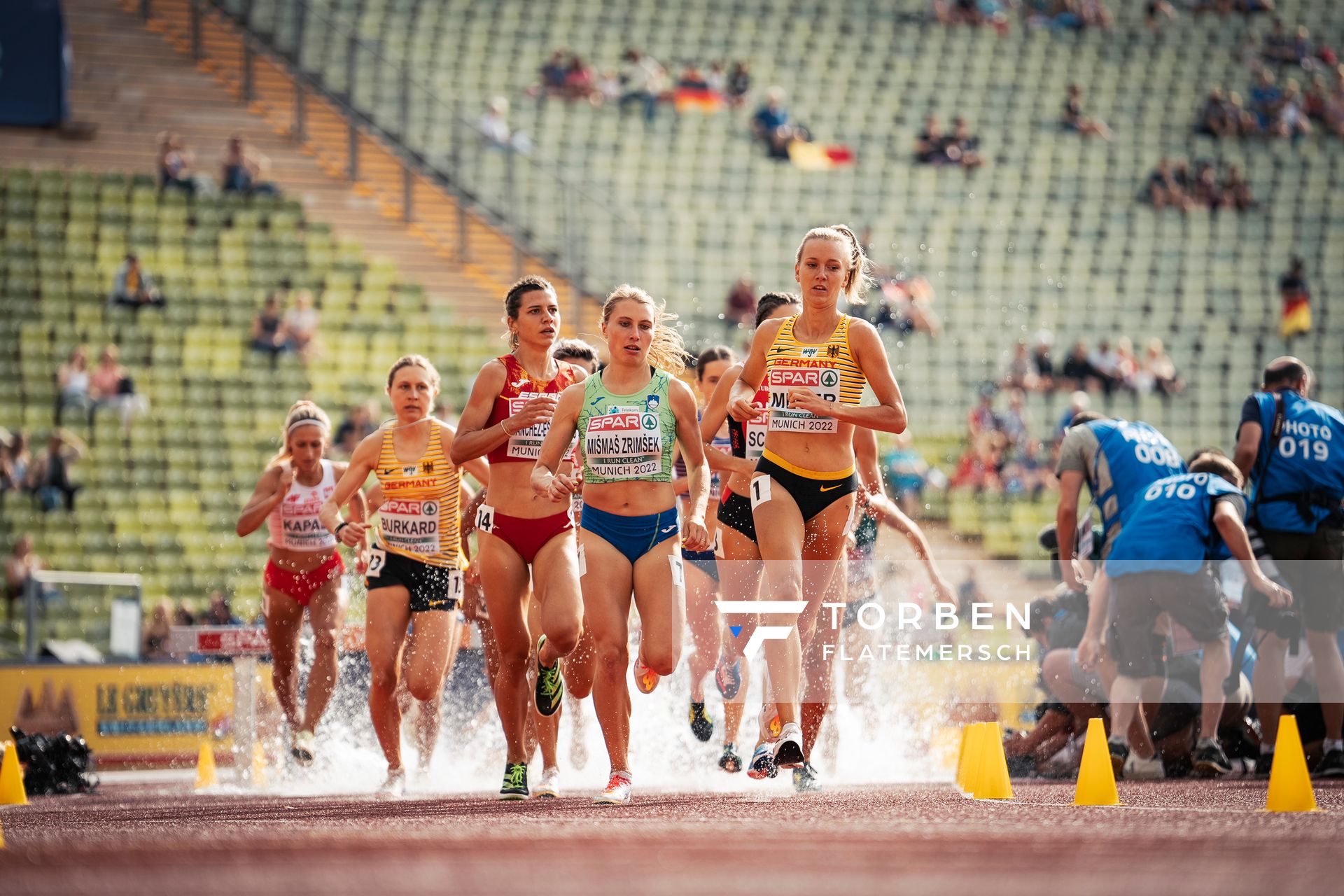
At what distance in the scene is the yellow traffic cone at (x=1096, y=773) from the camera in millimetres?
7828

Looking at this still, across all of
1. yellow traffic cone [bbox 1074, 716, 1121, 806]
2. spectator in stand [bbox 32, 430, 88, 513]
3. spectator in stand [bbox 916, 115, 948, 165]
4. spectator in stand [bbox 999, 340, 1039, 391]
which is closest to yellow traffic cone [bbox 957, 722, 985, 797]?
yellow traffic cone [bbox 1074, 716, 1121, 806]

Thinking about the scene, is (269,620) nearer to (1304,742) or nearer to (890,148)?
(1304,742)

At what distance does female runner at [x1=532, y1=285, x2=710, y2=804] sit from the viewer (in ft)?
26.1

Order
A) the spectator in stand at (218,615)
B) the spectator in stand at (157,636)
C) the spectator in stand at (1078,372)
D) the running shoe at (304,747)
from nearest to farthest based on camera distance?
the running shoe at (304,747) < the spectator in stand at (157,636) < the spectator in stand at (218,615) < the spectator in stand at (1078,372)

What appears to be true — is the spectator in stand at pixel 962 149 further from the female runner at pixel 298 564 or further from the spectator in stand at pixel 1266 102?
the female runner at pixel 298 564

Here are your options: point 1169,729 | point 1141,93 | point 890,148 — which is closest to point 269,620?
point 1169,729

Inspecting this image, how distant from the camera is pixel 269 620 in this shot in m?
11.2

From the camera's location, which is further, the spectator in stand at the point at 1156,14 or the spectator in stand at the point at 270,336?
the spectator in stand at the point at 1156,14

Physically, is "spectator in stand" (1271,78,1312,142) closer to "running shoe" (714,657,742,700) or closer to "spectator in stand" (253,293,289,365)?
"spectator in stand" (253,293,289,365)

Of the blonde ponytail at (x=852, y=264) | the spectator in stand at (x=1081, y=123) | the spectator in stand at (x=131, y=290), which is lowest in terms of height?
the blonde ponytail at (x=852, y=264)

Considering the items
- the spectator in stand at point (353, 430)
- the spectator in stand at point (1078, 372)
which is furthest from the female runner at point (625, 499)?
the spectator in stand at point (1078, 372)

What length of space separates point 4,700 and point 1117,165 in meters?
21.7

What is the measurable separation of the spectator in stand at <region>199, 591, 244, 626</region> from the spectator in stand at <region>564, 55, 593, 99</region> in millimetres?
13512

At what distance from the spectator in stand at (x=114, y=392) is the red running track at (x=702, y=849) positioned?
37.5 ft
